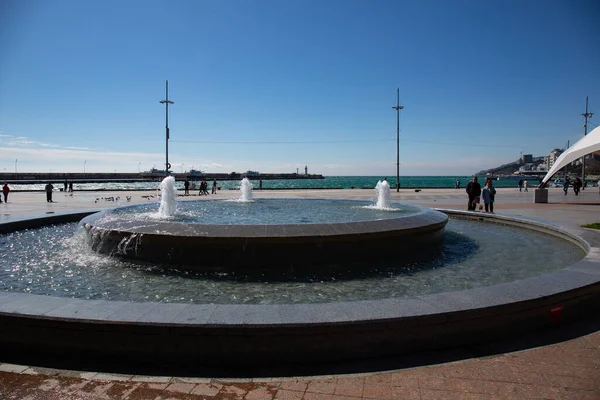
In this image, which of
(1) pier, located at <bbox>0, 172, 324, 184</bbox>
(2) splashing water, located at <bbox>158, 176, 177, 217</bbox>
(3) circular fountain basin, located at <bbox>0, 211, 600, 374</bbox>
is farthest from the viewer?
(1) pier, located at <bbox>0, 172, 324, 184</bbox>

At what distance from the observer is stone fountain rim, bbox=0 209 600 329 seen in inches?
141

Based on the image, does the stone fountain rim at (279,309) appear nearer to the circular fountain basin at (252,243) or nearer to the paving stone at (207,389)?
the paving stone at (207,389)

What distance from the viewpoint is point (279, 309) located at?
386 centimetres

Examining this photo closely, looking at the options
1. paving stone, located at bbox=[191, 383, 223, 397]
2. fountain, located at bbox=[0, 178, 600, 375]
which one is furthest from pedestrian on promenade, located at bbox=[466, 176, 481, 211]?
paving stone, located at bbox=[191, 383, 223, 397]

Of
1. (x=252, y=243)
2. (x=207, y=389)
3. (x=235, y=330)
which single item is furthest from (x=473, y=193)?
(x=207, y=389)

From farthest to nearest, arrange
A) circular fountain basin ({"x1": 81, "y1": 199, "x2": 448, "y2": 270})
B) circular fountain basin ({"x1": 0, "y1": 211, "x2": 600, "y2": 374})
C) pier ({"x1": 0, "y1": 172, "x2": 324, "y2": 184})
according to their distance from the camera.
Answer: pier ({"x1": 0, "y1": 172, "x2": 324, "y2": 184}) < circular fountain basin ({"x1": 81, "y1": 199, "x2": 448, "y2": 270}) < circular fountain basin ({"x1": 0, "y1": 211, "x2": 600, "y2": 374})

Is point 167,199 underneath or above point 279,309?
above

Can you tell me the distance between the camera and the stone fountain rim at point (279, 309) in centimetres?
358

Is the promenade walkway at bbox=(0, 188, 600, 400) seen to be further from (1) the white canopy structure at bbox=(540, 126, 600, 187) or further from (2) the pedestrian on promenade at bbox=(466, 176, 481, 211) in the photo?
(1) the white canopy structure at bbox=(540, 126, 600, 187)

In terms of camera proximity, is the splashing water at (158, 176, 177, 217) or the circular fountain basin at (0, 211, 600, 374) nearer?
the circular fountain basin at (0, 211, 600, 374)

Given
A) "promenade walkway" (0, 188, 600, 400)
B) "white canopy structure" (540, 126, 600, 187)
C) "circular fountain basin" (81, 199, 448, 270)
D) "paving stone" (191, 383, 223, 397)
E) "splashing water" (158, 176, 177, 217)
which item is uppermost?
"white canopy structure" (540, 126, 600, 187)

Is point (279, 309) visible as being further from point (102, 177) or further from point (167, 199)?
point (102, 177)

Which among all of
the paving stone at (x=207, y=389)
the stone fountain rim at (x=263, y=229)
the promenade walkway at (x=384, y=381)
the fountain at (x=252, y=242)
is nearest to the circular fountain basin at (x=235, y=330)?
the promenade walkway at (x=384, y=381)

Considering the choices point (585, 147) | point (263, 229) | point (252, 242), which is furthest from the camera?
point (585, 147)
